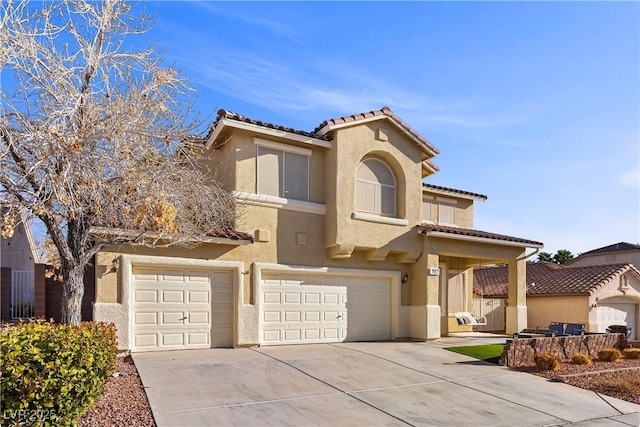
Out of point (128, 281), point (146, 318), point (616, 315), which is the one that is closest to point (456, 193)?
point (616, 315)

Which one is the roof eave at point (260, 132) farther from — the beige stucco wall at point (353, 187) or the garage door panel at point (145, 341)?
the garage door panel at point (145, 341)

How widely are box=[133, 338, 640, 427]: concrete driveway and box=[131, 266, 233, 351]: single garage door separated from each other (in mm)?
605

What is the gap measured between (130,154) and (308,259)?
7913 millimetres

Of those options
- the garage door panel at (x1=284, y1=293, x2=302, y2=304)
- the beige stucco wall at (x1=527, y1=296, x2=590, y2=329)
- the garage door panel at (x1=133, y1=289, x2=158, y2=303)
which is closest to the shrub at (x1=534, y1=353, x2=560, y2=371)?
the garage door panel at (x1=284, y1=293, x2=302, y2=304)

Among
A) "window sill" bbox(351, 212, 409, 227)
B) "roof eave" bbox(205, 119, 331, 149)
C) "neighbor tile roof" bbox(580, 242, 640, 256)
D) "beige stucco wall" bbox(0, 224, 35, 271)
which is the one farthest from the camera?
"neighbor tile roof" bbox(580, 242, 640, 256)

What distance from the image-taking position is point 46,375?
20.5 feet

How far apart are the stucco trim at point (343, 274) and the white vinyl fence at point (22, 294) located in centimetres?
706

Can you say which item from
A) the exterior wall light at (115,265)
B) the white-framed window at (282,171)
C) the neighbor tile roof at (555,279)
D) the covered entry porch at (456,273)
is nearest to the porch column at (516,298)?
the covered entry porch at (456,273)

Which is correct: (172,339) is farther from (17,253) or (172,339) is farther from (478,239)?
(478,239)

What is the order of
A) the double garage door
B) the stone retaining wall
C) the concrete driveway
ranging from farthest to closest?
the double garage door, the stone retaining wall, the concrete driveway

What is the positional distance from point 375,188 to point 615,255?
27845 millimetres

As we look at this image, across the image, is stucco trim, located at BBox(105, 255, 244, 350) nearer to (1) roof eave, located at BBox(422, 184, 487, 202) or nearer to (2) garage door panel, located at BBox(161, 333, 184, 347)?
(2) garage door panel, located at BBox(161, 333, 184, 347)

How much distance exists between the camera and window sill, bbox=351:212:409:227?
16969 millimetres

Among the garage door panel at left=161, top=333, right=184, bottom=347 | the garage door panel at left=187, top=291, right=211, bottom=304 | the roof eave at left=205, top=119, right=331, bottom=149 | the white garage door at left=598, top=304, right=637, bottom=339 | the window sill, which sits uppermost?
the roof eave at left=205, top=119, right=331, bottom=149
